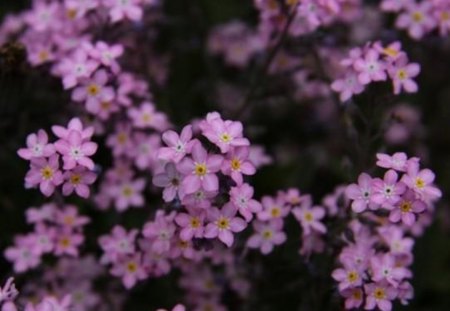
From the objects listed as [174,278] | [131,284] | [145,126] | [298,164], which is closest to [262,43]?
[298,164]

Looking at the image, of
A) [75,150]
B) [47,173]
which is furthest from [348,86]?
[47,173]

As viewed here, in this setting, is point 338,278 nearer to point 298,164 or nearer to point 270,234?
point 270,234

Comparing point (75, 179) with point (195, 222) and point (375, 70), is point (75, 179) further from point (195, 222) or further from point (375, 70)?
point (375, 70)

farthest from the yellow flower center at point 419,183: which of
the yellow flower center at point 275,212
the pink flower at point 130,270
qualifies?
Result: the pink flower at point 130,270

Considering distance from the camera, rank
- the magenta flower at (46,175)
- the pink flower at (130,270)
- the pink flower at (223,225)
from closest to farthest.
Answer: the pink flower at (223,225), the magenta flower at (46,175), the pink flower at (130,270)

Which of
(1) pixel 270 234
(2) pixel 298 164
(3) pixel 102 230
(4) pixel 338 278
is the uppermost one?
(2) pixel 298 164

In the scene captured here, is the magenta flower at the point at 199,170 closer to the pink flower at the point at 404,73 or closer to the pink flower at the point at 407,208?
the pink flower at the point at 407,208

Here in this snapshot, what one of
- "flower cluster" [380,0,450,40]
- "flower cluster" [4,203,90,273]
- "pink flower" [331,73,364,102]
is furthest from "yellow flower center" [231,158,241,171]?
"flower cluster" [380,0,450,40]
